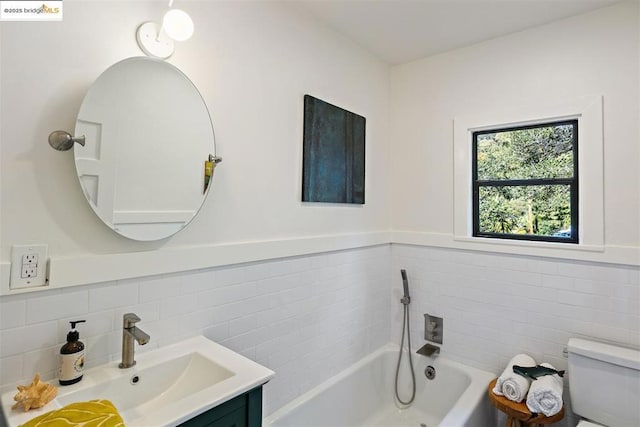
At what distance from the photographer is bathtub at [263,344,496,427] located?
6.31 ft

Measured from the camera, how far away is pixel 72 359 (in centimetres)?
109

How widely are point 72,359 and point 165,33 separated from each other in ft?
4.11

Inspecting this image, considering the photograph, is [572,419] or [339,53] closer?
[572,419]

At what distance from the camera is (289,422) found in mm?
1820

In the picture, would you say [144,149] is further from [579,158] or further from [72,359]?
[579,158]

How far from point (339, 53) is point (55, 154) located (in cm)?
179

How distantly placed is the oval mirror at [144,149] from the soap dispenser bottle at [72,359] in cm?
38

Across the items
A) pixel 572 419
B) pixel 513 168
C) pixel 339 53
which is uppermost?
pixel 339 53

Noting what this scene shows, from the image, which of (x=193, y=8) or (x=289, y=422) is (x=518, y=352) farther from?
(x=193, y=8)

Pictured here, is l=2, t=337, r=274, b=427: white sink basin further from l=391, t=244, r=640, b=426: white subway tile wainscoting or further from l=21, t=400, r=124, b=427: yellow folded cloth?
l=391, t=244, r=640, b=426: white subway tile wainscoting

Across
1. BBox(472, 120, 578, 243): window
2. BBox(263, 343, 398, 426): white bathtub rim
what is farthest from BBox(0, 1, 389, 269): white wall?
BBox(263, 343, 398, 426): white bathtub rim

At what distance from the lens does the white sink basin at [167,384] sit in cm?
98

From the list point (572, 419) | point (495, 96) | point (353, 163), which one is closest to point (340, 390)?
point (572, 419)

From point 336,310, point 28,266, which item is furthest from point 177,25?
point 336,310
